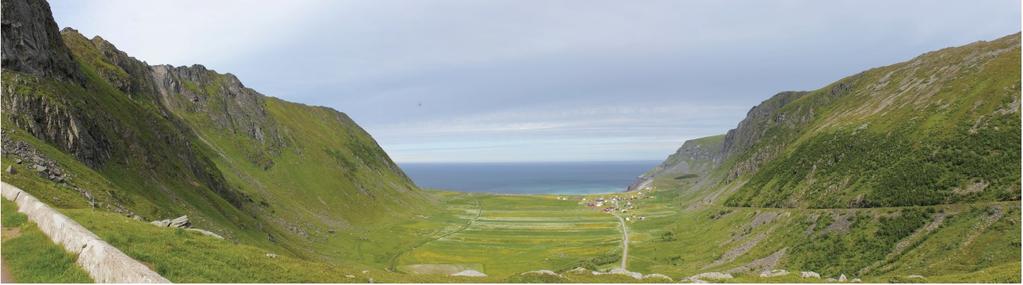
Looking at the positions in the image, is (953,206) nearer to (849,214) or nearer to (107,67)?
(849,214)

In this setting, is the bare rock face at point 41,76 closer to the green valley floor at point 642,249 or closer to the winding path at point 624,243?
the green valley floor at point 642,249

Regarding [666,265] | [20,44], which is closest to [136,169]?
[20,44]

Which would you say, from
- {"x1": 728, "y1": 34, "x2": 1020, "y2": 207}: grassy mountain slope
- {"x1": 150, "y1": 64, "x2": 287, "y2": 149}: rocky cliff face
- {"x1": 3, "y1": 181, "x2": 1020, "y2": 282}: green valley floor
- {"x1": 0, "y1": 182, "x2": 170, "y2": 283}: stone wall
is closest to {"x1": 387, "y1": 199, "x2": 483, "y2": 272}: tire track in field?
{"x1": 3, "y1": 181, "x2": 1020, "y2": 282}: green valley floor

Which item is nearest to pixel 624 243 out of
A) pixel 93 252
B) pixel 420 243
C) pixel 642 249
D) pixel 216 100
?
pixel 642 249

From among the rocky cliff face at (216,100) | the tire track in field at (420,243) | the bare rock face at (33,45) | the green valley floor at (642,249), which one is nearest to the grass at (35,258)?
the green valley floor at (642,249)

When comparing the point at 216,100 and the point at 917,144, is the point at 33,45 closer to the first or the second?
the point at 216,100

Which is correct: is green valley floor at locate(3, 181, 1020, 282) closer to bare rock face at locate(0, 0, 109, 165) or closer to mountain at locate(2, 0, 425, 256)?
mountain at locate(2, 0, 425, 256)
